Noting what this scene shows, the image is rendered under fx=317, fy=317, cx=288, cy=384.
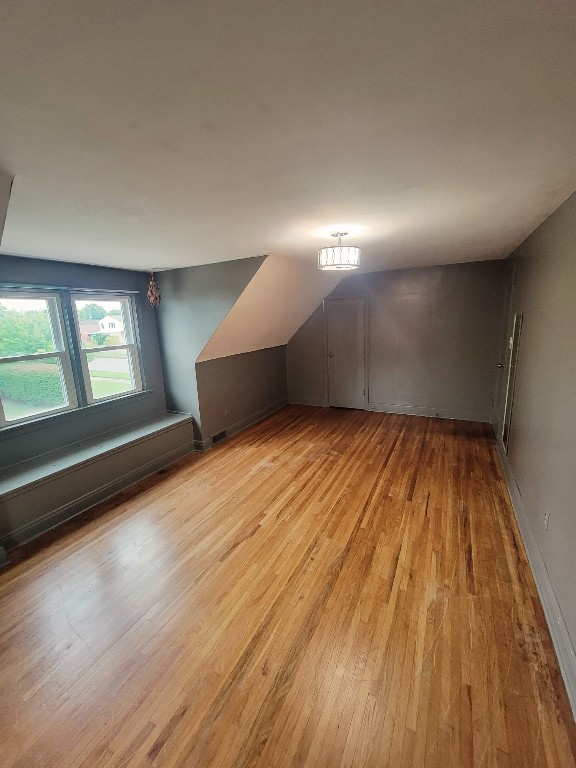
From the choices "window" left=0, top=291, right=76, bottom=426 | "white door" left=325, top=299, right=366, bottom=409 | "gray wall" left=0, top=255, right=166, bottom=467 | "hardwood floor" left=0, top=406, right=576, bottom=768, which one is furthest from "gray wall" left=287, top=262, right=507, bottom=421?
"window" left=0, top=291, right=76, bottom=426

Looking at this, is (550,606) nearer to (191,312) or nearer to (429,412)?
(429,412)

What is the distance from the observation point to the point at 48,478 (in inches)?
105

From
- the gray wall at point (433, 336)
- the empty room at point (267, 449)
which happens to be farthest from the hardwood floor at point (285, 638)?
the gray wall at point (433, 336)

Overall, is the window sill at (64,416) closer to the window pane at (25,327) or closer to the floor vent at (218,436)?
the window pane at (25,327)

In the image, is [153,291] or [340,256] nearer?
[340,256]

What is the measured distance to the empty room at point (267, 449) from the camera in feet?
2.64

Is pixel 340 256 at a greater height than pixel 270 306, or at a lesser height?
greater

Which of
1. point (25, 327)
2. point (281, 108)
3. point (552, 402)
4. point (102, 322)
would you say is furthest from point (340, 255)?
point (25, 327)

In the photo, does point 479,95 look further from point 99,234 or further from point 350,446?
point 350,446

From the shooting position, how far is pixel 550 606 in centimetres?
170

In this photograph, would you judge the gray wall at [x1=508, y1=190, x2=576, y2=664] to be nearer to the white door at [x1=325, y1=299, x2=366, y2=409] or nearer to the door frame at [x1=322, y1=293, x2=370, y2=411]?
the door frame at [x1=322, y1=293, x2=370, y2=411]

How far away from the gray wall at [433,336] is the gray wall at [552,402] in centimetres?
178

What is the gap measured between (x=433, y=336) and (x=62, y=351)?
15.7 feet

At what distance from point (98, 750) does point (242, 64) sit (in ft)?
7.77
